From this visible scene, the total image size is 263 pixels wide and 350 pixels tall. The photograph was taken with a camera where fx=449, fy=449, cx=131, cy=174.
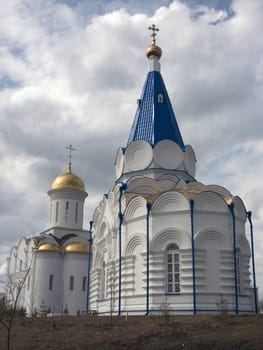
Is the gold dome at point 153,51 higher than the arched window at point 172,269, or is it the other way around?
the gold dome at point 153,51

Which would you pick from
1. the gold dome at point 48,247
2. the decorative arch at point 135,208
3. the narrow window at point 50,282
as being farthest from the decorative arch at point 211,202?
the narrow window at point 50,282

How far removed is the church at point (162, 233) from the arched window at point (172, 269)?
0.04 meters

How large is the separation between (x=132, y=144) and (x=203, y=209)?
653cm

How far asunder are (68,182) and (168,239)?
51.5 ft

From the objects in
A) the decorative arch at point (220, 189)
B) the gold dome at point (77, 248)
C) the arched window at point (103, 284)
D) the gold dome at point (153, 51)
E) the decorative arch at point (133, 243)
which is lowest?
the arched window at point (103, 284)

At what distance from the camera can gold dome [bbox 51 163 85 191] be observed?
34.3 meters

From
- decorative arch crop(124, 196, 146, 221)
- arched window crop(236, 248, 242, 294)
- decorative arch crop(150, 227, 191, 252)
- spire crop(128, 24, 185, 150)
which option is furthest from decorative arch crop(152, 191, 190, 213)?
spire crop(128, 24, 185, 150)

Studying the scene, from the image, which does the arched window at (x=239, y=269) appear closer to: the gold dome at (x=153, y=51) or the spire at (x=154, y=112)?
the spire at (x=154, y=112)

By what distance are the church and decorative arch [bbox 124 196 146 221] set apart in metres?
0.05

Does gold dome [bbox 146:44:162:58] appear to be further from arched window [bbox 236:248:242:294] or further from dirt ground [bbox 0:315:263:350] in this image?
Result: dirt ground [bbox 0:315:263:350]

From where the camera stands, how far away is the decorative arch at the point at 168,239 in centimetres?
2006

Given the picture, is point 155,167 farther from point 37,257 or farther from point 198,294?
point 37,257

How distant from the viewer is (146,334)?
1332cm

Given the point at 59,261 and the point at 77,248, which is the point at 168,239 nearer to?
the point at 77,248
